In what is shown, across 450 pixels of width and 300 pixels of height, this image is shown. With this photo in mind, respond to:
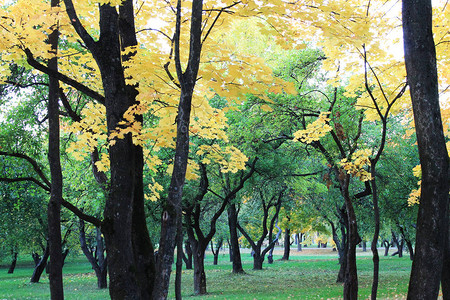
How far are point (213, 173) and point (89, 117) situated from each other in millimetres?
11622

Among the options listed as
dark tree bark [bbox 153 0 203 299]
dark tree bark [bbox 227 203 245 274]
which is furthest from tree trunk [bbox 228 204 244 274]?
dark tree bark [bbox 153 0 203 299]

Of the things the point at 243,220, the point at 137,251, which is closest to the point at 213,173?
the point at 137,251

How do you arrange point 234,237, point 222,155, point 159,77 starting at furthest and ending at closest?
point 234,237 → point 222,155 → point 159,77

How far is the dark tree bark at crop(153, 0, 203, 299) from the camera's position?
3.85m

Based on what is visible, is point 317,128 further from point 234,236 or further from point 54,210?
point 234,236

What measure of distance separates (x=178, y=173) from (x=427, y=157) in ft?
8.96

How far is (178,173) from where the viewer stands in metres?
4.11

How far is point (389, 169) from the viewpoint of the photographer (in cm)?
1670

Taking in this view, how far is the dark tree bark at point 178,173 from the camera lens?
3.85 metres

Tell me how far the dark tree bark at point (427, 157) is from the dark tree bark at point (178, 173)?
2.49 m

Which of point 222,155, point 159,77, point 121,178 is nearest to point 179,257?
point 121,178

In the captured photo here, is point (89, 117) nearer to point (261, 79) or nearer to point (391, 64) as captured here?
point (261, 79)

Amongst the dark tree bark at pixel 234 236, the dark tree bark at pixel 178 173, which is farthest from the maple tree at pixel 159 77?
the dark tree bark at pixel 234 236

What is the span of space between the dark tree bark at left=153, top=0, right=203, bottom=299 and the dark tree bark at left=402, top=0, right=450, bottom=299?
2.49 meters
